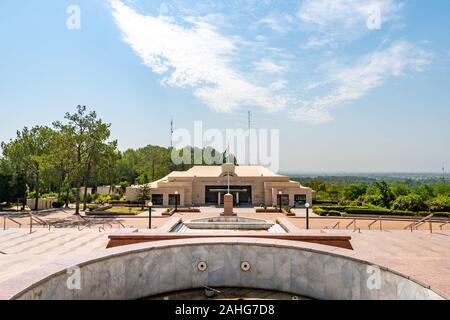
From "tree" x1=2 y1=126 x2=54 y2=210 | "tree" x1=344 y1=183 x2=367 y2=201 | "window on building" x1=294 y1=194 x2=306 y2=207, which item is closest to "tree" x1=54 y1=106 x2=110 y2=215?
"tree" x1=2 y1=126 x2=54 y2=210

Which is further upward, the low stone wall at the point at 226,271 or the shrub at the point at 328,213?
the low stone wall at the point at 226,271

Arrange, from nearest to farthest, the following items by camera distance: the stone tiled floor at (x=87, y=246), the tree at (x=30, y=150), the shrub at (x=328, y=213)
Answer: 1. the stone tiled floor at (x=87, y=246)
2. the shrub at (x=328, y=213)
3. the tree at (x=30, y=150)

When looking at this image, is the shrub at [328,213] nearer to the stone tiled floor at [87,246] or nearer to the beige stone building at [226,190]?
the beige stone building at [226,190]

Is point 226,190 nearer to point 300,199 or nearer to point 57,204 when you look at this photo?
point 300,199

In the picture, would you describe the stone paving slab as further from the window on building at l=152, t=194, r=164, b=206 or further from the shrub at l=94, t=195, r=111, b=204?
the shrub at l=94, t=195, r=111, b=204

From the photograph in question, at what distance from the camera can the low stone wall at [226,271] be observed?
27.9 feet

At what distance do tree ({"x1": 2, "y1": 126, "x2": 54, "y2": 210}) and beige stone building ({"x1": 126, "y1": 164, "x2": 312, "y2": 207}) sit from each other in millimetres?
12338

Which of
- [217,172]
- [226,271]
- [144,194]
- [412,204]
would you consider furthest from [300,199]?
[226,271]

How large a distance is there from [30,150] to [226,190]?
2644 centimetres

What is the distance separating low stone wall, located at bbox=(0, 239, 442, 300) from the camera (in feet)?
27.9

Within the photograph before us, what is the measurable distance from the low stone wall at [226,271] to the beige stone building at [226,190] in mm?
34330

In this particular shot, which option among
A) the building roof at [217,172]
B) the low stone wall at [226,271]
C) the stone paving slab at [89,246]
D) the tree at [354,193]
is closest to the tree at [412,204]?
the stone paving slab at [89,246]

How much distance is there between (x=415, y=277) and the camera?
7.88 m
